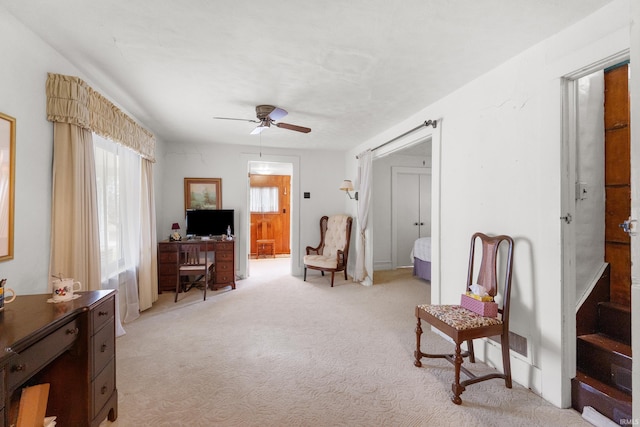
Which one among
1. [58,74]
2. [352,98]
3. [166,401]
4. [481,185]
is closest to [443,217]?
[481,185]

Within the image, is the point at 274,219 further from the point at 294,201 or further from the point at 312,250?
the point at 312,250

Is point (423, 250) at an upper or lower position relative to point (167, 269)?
upper

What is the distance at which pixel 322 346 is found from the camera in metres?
2.66

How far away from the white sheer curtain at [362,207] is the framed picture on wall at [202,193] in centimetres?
245

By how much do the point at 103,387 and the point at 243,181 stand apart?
3.89 meters

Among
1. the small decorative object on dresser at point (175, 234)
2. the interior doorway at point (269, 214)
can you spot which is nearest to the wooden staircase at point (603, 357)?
the small decorative object on dresser at point (175, 234)

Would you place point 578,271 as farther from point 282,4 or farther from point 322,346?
point 282,4

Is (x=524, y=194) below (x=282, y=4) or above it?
below

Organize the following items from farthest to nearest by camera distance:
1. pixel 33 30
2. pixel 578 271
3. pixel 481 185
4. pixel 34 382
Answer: pixel 481 185 < pixel 578 271 < pixel 33 30 < pixel 34 382

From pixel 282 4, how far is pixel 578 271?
2.56 metres

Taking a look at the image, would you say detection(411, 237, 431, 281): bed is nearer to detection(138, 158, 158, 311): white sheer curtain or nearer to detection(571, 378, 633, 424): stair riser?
detection(571, 378, 633, 424): stair riser

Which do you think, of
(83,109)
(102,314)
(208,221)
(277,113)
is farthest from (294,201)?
(102,314)

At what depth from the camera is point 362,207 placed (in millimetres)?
4816

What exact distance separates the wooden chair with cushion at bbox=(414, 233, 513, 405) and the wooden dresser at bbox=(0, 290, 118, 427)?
6.84 feet
